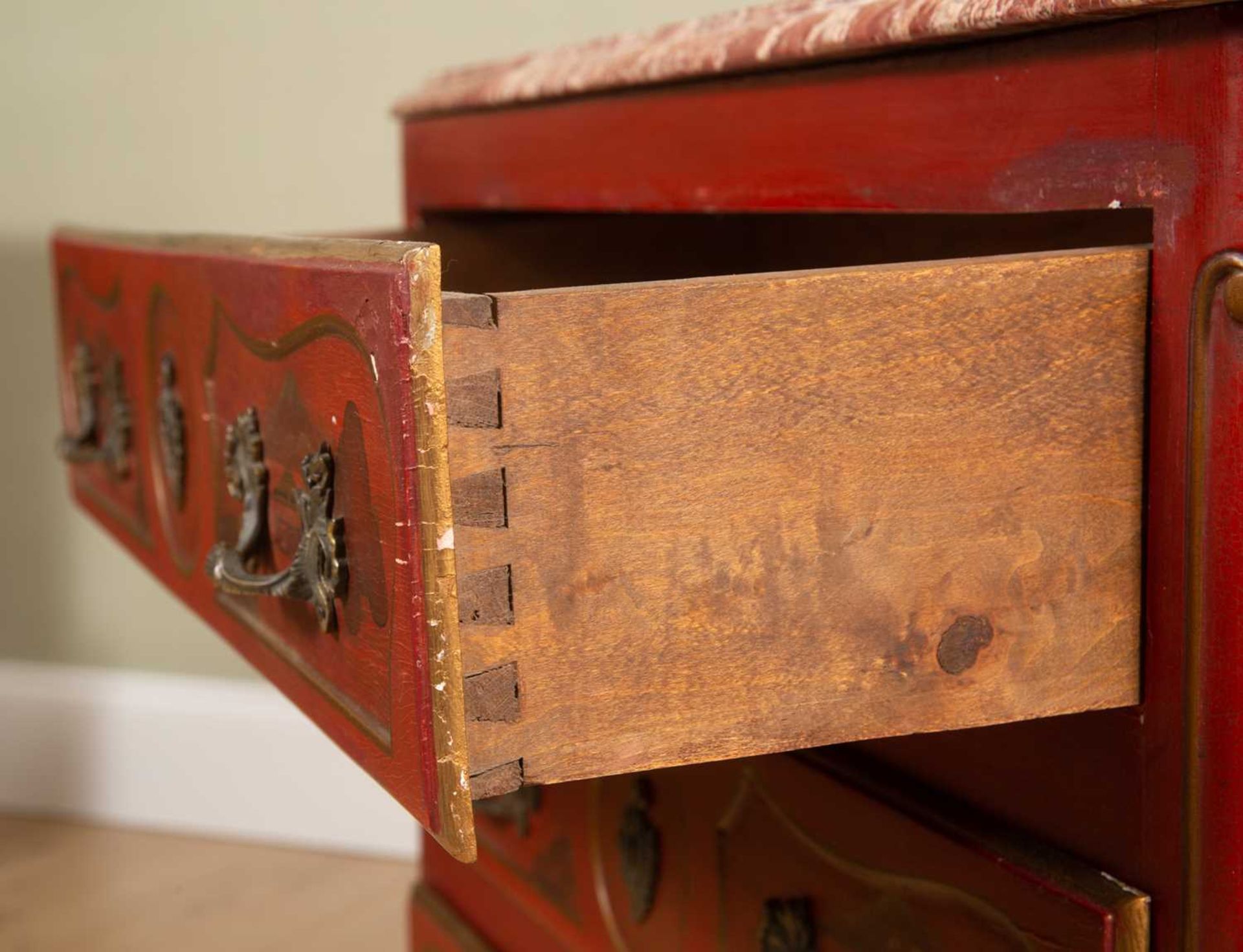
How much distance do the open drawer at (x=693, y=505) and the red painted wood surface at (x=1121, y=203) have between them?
0.06ft

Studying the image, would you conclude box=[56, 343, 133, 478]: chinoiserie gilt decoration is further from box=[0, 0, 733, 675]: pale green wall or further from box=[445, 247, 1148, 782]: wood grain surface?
box=[0, 0, 733, 675]: pale green wall

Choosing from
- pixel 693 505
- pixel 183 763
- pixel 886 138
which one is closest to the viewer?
pixel 693 505

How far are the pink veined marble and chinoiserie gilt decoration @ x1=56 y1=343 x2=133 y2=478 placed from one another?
287 millimetres

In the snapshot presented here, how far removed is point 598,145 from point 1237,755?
50cm

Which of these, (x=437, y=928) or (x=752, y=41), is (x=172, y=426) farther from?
(x=437, y=928)

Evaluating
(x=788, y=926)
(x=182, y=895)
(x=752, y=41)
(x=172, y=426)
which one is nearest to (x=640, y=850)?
(x=788, y=926)

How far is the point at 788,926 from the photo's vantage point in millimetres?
803

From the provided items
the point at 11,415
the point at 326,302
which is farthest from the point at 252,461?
the point at 11,415

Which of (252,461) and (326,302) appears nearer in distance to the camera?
(326,302)

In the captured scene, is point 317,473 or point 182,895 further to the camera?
point 182,895

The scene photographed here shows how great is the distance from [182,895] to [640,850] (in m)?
1.05

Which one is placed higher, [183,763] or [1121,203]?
[1121,203]

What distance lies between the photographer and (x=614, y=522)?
1.73ft

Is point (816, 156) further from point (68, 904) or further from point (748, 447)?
point (68, 904)
